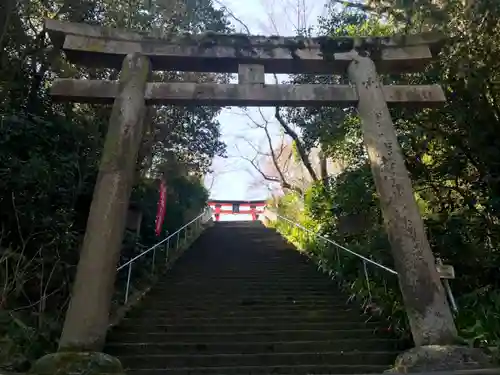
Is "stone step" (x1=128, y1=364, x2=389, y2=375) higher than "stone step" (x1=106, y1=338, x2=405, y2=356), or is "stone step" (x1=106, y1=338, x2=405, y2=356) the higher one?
"stone step" (x1=106, y1=338, x2=405, y2=356)

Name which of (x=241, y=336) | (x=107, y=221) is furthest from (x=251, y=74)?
(x=241, y=336)

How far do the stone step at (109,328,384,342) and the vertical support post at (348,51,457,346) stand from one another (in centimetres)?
169

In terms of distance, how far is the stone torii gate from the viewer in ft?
15.5

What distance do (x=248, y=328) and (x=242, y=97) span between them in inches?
122

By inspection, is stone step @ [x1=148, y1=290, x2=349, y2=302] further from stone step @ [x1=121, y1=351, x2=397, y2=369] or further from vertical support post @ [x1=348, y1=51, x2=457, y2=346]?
vertical support post @ [x1=348, y1=51, x2=457, y2=346]

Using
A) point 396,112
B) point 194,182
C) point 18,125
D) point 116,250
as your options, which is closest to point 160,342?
point 116,250

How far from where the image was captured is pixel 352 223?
10.2 meters

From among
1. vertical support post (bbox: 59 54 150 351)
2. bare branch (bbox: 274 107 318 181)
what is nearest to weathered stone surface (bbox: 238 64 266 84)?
vertical support post (bbox: 59 54 150 351)

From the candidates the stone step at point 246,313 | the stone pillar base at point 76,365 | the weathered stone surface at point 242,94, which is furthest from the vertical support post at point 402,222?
the stone pillar base at point 76,365

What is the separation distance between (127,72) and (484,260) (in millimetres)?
5867

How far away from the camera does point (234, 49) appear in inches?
245

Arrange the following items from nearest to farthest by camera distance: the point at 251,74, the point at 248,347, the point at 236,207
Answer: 1. the point at 248,347
2. the point at 251,74
3. the point at 236,207

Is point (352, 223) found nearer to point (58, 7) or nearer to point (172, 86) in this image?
point (172, 86)

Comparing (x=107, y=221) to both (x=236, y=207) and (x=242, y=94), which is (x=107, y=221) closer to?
(x=242, y=94)
